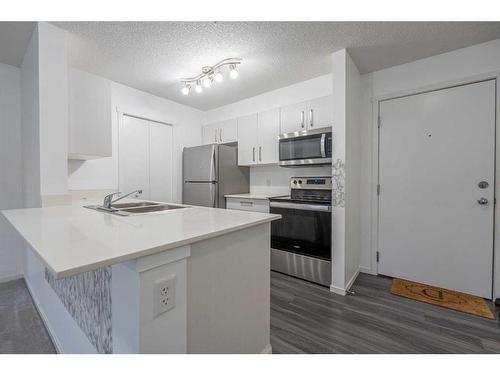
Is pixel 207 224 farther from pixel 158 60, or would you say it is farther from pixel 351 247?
pixel 158 60

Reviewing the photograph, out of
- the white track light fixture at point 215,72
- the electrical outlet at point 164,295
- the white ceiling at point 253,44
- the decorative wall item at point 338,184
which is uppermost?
the white ceiling at point 253,44

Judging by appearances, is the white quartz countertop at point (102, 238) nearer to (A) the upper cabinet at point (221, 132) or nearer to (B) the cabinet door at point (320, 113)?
(B) the cabinet door at point (320, 113)

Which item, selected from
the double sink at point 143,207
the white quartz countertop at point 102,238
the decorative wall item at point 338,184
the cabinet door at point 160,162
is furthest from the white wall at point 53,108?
the decorative wall item at point 338,184

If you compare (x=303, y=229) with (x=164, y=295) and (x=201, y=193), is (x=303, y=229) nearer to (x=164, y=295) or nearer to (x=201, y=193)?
(x=201, y=193)

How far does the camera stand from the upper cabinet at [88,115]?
208 cm

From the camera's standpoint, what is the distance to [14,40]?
2.07m

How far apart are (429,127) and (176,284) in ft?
9.16

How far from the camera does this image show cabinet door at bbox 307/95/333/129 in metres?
2.58

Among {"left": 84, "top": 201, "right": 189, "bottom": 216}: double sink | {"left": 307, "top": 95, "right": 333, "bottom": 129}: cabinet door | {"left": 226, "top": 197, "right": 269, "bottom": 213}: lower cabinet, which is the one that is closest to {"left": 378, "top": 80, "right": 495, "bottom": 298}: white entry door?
{"left": 307, "top": 95, "right": 333, "bottom": 129}: cabinet door

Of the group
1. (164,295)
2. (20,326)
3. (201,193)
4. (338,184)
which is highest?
(338,184)

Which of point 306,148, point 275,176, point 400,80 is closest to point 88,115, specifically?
point 306,148

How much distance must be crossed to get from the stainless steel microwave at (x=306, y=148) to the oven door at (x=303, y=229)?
49 centimetres

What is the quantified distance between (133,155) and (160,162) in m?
0.42
